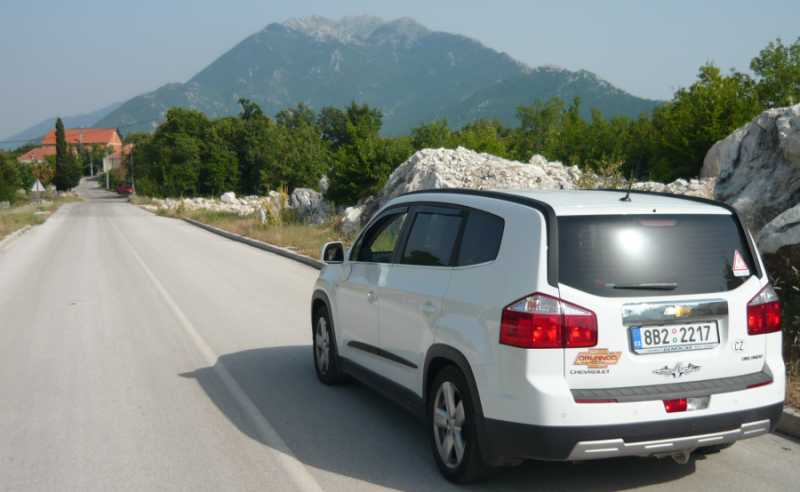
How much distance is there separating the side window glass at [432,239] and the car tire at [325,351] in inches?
66.4

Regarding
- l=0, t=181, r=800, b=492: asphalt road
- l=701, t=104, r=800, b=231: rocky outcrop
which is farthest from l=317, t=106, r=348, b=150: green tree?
l=701, t=104, r=800, b=231: rocky outcrop

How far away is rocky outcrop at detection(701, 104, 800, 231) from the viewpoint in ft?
31.9

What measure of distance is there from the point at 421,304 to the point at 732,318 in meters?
1.89

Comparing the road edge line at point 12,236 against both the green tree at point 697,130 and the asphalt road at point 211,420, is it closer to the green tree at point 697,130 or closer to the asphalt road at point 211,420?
the asphalt road at point 211,420

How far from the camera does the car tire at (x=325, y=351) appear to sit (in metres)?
7.23

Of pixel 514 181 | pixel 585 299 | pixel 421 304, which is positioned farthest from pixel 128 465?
pixel 514 181

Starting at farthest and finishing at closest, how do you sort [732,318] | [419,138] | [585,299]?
[419,138] < [732,318] < [585,299]

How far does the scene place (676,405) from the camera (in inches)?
175

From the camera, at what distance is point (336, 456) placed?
551cm

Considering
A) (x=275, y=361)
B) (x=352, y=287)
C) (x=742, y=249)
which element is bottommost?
(x=275, y=361)

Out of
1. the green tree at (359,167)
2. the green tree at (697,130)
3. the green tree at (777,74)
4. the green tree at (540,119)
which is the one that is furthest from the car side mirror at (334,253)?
the green tree at (540,119)

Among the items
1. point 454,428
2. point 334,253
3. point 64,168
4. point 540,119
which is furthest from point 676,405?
point 64,168

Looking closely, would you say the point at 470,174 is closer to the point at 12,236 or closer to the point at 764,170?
the point at 764,170

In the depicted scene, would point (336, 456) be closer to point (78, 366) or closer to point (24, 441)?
point (24, 441)
